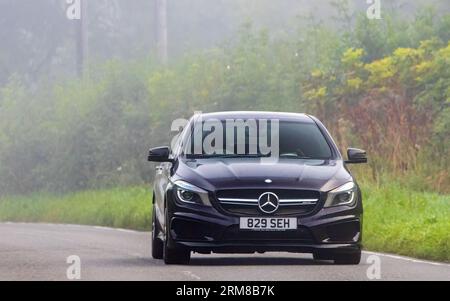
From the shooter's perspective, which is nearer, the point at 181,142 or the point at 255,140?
the point at 255,140

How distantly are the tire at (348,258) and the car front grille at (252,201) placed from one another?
0.88 meters

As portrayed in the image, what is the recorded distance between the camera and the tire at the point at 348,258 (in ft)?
55.9

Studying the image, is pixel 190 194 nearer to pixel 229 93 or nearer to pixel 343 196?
pixel 343 196

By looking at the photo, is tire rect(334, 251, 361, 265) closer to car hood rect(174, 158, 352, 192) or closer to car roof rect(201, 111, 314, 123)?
car hood rect(174, 158, 352, 192)

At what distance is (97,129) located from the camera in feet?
155

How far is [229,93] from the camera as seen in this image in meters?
41.3

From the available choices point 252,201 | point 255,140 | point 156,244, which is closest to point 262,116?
point 255,140

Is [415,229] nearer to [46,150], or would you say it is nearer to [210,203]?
[210,203]

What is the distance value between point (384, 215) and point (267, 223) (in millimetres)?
6626

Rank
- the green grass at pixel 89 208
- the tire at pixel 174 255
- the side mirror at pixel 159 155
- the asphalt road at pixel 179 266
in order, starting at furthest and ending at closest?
the green grass at pixel 89 208
the side mirror at pixel 159 155
the tire at pixel 174 255
the asphalt road at pixel 179 266

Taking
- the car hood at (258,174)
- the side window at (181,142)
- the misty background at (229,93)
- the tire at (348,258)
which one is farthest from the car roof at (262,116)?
the misty background at (229,93)

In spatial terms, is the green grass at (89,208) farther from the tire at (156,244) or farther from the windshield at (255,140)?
the windshield at (255,140)

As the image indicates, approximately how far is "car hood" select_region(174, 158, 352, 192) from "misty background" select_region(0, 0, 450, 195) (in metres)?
11.5

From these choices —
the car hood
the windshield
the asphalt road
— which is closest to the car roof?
the windshield
